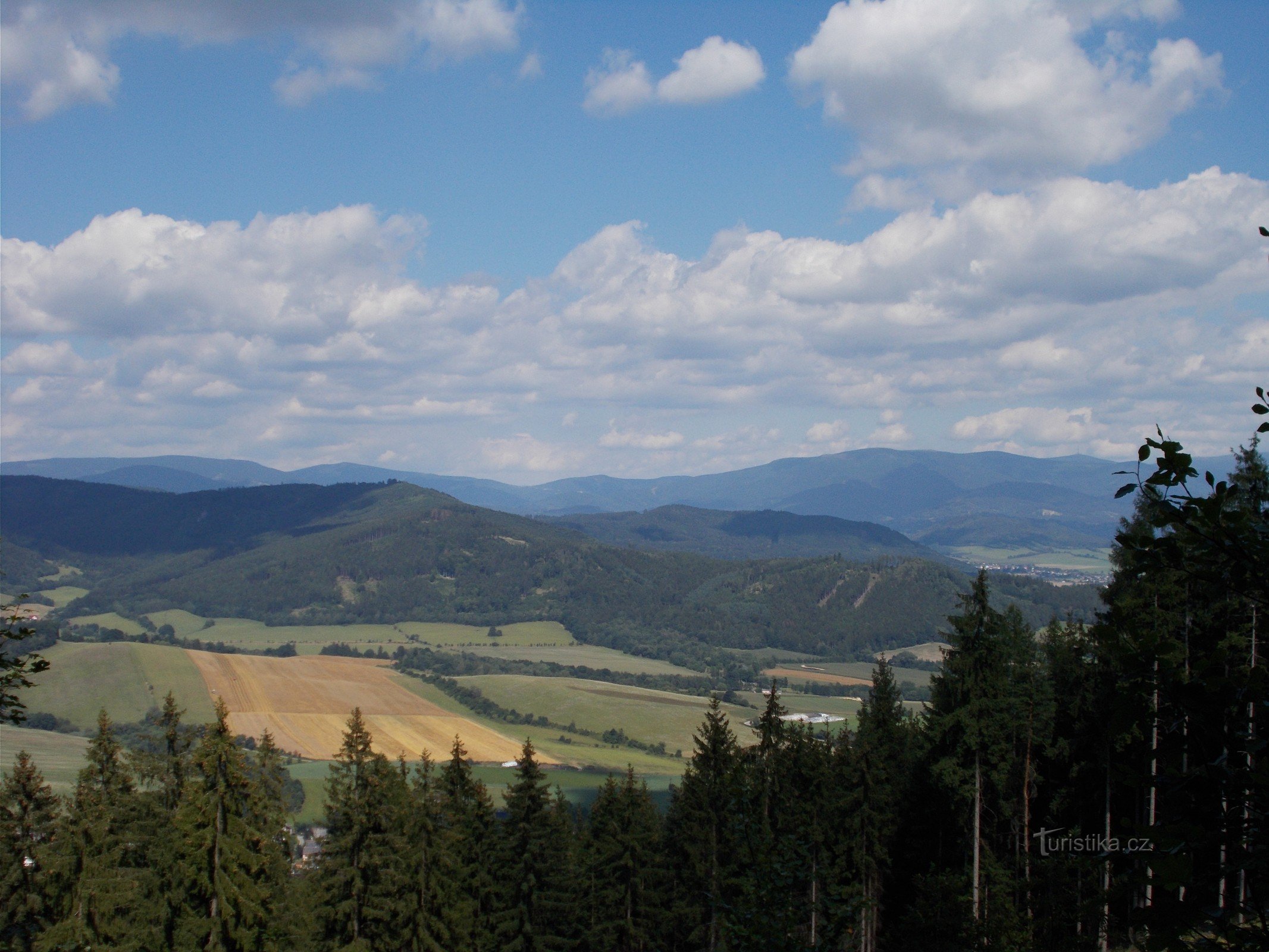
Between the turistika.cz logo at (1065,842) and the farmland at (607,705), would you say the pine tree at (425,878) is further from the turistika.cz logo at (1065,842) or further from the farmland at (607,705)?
the farmland at (607,705)

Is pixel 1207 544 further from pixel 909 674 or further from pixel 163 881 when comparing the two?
pixel 909 674

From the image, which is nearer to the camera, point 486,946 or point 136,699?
point 486,946

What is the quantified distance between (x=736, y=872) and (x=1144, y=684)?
79.8 ft

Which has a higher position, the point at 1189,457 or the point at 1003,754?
the point at 1189,457

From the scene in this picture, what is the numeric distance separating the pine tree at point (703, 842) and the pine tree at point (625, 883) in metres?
1.11

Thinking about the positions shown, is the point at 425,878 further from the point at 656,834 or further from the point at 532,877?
the point at 656,834

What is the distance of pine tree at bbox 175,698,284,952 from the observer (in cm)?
2370

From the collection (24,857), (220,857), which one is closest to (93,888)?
(24,857)

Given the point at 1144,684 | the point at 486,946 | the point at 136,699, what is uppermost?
the point at 1144,684

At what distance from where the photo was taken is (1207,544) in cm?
416

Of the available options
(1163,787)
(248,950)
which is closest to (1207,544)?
(1163,787)

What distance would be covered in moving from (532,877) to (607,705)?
97.6 metres

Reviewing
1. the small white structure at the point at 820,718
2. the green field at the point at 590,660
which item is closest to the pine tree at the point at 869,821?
the small white structure at the point at 820,718

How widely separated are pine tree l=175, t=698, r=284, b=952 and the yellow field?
65.5 m
